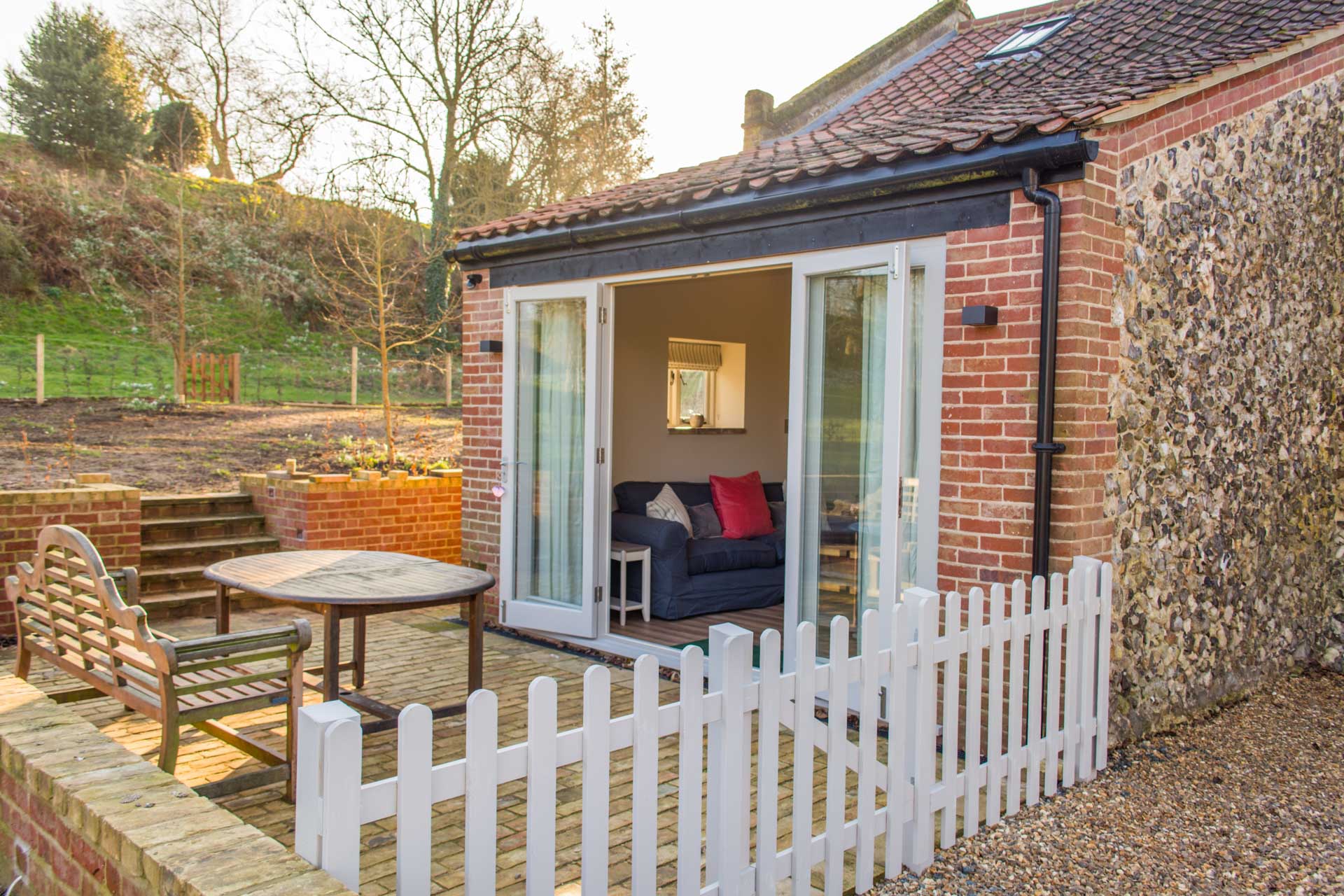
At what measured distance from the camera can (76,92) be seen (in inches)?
812

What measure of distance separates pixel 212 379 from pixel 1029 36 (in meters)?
11.9

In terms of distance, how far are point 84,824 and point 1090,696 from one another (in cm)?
372

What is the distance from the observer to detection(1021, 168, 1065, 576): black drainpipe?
13.3 ft

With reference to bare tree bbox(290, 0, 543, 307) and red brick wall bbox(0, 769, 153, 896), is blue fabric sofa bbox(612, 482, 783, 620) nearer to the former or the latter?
red brick wall bbox(0, 769, 153, 896)

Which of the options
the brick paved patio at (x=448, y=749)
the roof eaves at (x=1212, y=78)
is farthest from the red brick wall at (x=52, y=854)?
the roof eaves at (x=1212, y=78)

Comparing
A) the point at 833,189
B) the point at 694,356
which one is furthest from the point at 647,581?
the point at 833,189

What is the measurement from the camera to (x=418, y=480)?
27.4ft

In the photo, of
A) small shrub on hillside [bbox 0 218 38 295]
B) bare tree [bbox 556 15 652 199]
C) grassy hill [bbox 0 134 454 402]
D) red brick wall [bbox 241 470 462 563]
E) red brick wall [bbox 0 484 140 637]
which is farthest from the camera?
bare tree [bbox 556 15 652 199]

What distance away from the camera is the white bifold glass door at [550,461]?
633cm

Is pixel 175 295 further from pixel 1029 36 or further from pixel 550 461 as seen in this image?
pixel 1029 36

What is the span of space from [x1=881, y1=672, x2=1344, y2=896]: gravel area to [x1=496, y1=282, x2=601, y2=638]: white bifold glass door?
3.36m

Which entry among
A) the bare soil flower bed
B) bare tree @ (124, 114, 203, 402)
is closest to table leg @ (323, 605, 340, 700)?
the bare soil flower bed

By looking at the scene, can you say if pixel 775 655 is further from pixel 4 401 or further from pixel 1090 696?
pixel 4 401

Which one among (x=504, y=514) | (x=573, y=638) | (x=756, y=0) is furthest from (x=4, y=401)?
(x=756, y=0)
